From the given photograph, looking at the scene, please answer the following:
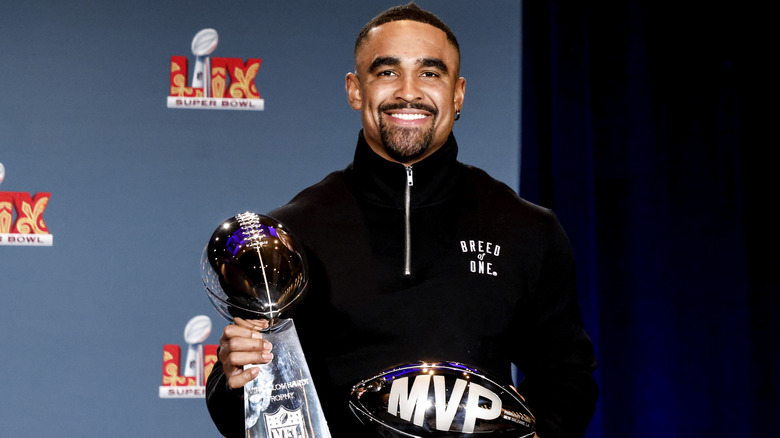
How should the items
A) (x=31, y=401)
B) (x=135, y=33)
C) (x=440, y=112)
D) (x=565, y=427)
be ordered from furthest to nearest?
(x=135, y=33), (x=31, y=401), (x=440, y=112), (x=565, y=427)

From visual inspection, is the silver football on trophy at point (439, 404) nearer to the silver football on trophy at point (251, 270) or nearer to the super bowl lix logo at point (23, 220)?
the silver football on trophy at point (251, 270)

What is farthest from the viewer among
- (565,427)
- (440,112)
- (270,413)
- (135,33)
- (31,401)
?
(135,33)

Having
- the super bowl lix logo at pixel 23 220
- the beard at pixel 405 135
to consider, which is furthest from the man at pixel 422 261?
the super bowl lix logo at pixel 23 220

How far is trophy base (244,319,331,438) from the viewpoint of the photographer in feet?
3.17

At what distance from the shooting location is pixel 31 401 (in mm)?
2336

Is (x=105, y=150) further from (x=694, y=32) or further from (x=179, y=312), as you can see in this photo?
(x=694, y=32)

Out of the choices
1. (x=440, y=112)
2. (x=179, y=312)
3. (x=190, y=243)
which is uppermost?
(x=440, y=112)

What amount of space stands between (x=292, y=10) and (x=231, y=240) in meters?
1.72

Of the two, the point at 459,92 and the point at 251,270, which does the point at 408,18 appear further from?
the point at 251,270

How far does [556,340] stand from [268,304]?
1.87 ft

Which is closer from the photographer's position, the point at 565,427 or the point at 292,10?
the point at 565,427

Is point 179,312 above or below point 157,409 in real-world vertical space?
above

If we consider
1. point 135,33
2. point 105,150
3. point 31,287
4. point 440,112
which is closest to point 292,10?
point 135,33

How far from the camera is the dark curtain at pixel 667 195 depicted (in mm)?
2480
